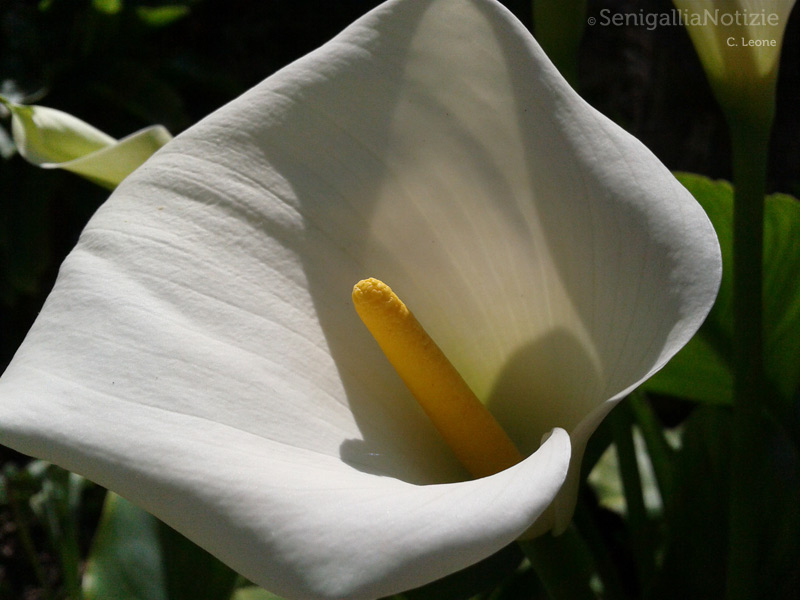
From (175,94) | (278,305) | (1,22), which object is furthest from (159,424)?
(1,22)

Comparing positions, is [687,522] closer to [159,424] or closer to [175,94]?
[159,424]

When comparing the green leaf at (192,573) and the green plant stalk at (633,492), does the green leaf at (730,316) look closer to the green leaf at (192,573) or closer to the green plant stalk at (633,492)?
the green plant stalk at (633,492)

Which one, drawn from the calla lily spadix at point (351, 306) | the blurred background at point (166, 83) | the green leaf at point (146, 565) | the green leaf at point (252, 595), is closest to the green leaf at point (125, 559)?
the green leaf at point (146, 565)

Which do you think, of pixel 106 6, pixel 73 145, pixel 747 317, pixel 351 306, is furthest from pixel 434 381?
pixel 106 6

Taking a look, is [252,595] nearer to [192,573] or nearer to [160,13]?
[192,573]

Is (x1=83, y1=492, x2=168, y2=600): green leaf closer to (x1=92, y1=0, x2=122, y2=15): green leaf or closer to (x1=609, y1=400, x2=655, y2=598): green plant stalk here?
(x1=609, y1=400, x2=655, y2=598): green plant stalk

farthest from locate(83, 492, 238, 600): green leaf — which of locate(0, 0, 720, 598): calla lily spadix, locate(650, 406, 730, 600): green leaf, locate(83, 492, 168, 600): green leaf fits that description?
locate(650, 406, 730, 600): green leaf
